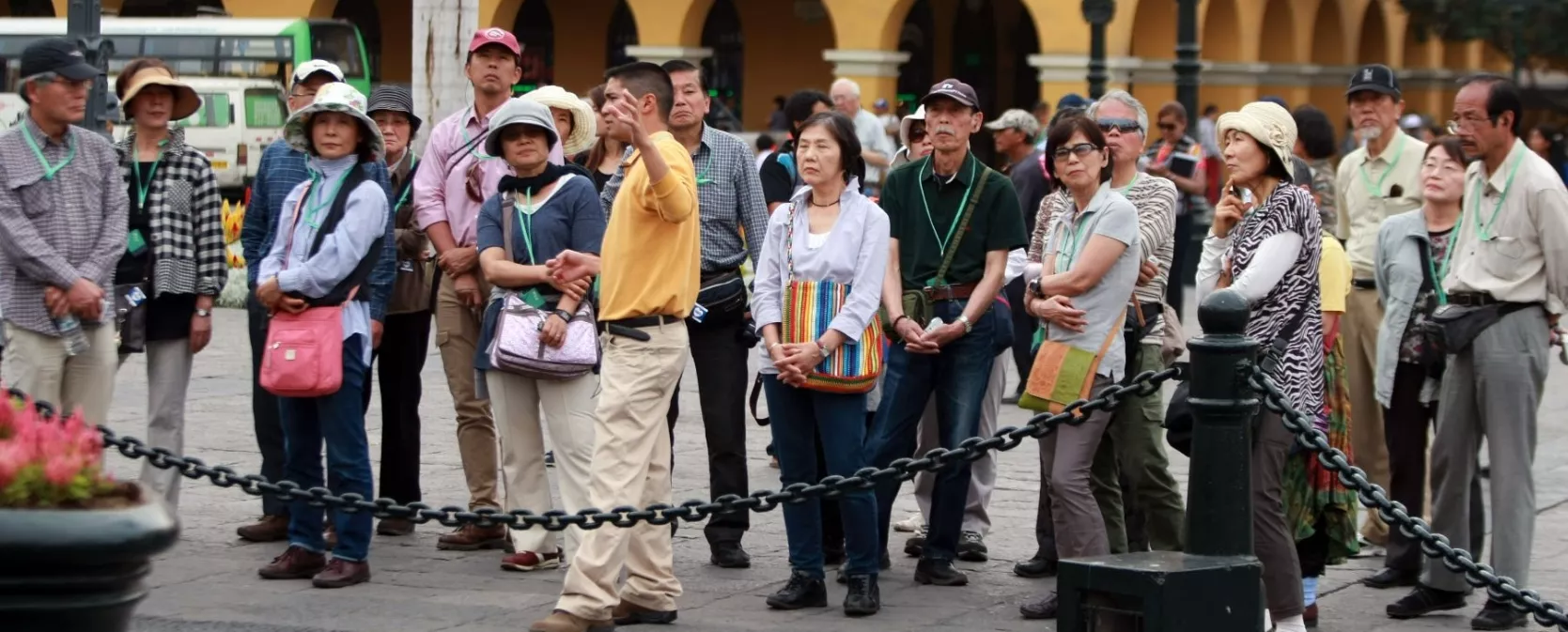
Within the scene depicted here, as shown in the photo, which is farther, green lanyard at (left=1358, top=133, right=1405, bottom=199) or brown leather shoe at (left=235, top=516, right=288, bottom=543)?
green lanyard at (left=1358, top=133, right=1405, bottom=199)

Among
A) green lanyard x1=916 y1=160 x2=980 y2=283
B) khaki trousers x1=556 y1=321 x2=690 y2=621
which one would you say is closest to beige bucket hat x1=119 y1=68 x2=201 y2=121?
khaki trousers x1=556 y1=321 x2=690 y2=621

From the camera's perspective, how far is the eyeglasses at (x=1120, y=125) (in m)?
7.75

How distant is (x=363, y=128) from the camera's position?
25.9ft

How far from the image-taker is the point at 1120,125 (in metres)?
7.75

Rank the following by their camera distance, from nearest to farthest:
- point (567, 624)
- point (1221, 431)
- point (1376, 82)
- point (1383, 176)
Result: point (1221, 431) → point (567, 624) → point (1376, 82) → point (1383, 176)

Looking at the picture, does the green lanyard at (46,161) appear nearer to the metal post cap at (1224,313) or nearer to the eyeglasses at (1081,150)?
the eyeglasses at (1081,150)

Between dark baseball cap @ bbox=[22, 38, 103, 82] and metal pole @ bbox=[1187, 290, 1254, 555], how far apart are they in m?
4.34

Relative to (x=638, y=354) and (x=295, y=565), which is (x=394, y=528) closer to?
(x=295, y=565)

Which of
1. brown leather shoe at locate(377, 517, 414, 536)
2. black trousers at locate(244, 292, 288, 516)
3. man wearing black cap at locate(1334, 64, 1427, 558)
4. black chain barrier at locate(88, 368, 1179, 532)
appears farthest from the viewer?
man wearing black cap at locate(1334, 64, 1427, 558)

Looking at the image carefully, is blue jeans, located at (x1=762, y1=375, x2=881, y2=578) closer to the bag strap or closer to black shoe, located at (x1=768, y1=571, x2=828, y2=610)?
black shoe, located at (x1=768, y1=571, x2=828, y2=610)

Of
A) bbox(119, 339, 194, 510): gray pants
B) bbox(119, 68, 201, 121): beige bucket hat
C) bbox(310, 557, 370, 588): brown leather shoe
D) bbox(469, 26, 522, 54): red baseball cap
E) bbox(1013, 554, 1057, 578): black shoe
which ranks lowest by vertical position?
bbox(1013, 554, 1057, 578): black shoe

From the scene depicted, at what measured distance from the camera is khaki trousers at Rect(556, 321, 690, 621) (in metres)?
6.73

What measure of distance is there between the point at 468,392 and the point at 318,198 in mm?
1109

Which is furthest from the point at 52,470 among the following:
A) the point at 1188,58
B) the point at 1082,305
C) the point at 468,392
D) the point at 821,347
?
the point at 1188,58
